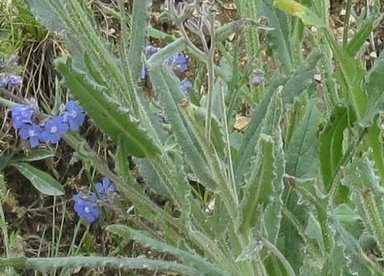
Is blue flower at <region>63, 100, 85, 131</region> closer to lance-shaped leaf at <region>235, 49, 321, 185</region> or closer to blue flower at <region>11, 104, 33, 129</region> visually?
blue flower at <region>11, 104, 33, 129</region>

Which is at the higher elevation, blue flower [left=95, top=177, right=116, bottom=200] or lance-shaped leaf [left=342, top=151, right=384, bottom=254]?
lance-shaped leaf [left=342, top=151, right=384, bottom=254]

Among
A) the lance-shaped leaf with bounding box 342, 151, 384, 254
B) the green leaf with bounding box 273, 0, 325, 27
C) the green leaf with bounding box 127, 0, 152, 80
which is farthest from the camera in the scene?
the green leaf with bounding box 273, 0, 325, 27

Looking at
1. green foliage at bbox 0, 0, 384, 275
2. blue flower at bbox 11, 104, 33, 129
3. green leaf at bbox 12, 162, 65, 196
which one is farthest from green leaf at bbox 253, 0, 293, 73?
green leaf at bbox 12, 162, 65, 196

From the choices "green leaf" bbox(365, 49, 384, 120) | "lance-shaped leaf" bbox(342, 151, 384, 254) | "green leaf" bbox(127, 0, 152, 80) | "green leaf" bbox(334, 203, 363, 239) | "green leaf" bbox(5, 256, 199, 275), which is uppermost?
"green leaf" bbox(127, 0, 152, 80)

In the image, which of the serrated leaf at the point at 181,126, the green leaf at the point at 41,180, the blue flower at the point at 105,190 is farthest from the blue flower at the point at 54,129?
the green leaf at the point at 41,180

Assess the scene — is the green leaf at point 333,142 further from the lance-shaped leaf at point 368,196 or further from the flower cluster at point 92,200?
the flower cluster at point 92,200

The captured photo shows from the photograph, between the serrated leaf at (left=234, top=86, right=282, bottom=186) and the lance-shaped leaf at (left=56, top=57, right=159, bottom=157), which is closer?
the lance-shaped leaf at (left=56, top=57, right=159, bottom=157)
